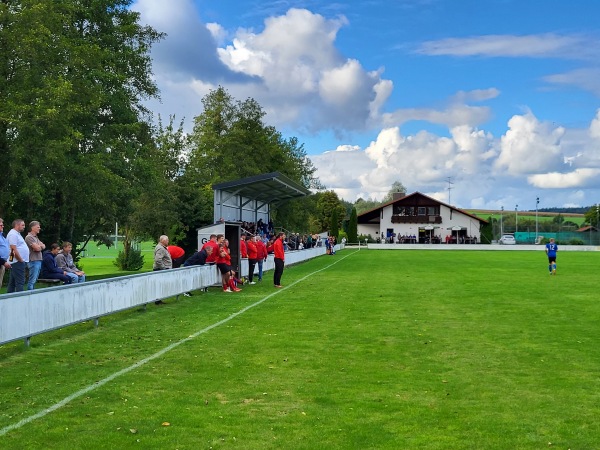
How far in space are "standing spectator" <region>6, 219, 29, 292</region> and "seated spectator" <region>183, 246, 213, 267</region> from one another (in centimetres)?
738

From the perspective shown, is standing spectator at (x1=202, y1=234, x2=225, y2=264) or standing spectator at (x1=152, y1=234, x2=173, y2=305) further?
standing spectator at (x1=202, y1=234, x2=225, y2=264)

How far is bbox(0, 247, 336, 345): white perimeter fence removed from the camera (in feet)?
34.8

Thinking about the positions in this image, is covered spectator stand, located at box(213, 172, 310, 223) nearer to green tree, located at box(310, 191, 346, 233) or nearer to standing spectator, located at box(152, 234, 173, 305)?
standing spectator, located at box(152, 234, 173, 305)

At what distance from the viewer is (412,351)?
10820 millimetres

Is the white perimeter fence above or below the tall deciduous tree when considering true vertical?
below

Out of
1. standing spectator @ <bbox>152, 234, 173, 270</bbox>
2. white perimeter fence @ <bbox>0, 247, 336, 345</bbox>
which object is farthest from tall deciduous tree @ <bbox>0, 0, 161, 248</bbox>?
white perimeter fence @ <bbox>0, 247, 336, 345</bbox>

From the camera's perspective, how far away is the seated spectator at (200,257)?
22.0 metres

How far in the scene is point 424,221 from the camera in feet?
354

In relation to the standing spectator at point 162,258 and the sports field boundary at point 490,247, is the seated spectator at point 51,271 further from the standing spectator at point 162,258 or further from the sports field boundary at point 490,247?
the sports field boundary at point 490,247

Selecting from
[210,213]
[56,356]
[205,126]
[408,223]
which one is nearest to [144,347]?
[56,356]

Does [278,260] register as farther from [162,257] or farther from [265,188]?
[265,188]

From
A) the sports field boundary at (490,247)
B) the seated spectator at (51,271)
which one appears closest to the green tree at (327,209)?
the sports field boundary at (490,247)

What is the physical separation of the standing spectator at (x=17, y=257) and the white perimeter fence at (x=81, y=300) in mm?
1856

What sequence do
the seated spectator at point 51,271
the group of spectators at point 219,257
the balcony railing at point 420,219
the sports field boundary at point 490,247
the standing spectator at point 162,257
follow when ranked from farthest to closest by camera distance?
the balcony railing at point 420,219 → the sports field boundary at point 490,247 → the group of spectators at point 219,257 → the standing spectator at point 162,257 → the seated spectator at point 51,271
